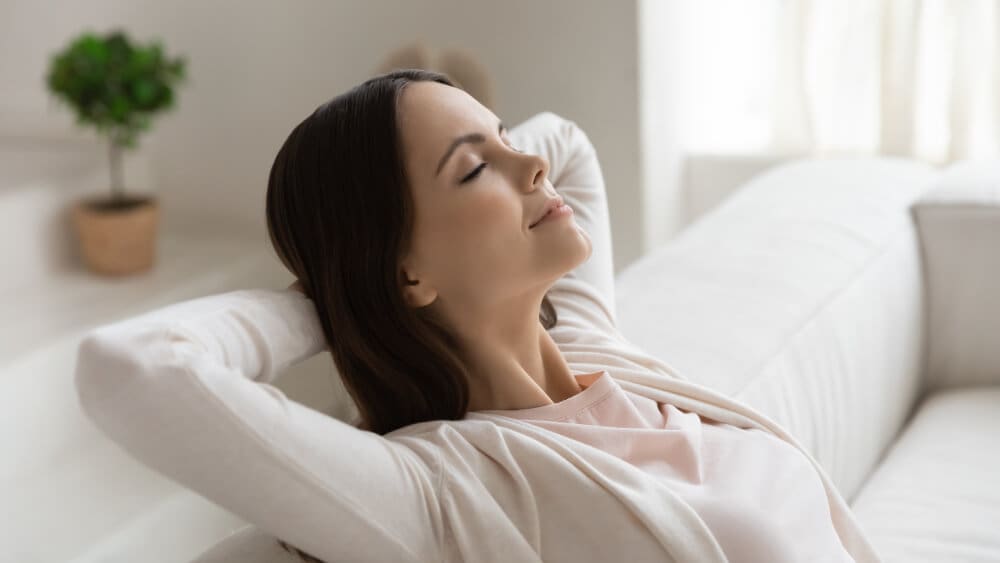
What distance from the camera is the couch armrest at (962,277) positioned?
1908mm

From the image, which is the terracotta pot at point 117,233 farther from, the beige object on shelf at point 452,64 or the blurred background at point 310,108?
the beige object on shelf at point 452,64

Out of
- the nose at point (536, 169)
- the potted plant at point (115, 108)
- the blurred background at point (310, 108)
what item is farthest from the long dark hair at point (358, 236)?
the potted plant at point (115, 108)

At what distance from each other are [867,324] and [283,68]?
1.67 metres

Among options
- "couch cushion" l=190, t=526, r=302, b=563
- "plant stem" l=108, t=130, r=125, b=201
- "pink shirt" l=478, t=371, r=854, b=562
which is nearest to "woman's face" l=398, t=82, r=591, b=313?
"pink shirt" l=478, t=371, r=854, b=562

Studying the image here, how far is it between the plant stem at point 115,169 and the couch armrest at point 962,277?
185cm

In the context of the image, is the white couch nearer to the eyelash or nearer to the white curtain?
the white curtain

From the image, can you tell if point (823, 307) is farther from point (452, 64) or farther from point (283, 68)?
point (283, 68)

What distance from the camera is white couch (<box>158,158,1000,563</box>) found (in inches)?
57.9

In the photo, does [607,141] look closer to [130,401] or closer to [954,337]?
[954,337]

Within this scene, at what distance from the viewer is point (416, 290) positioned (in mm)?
991

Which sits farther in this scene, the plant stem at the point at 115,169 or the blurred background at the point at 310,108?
the plant stem at the point at 115,169

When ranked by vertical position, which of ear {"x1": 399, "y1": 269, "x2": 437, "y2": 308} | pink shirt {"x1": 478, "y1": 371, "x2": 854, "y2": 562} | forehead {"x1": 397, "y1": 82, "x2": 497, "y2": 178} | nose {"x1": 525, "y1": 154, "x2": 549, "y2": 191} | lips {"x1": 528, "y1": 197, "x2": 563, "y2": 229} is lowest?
pink shirt {"x1": 478, "y1": 371, "x2": 854, "y2": 562}

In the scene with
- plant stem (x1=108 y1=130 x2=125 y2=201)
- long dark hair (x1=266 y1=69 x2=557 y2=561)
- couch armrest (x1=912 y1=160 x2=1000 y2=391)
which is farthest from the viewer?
plant stem (x1=108 y1=130 x2=125 y2=201)

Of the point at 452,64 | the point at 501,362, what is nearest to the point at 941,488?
the point at 501,362
